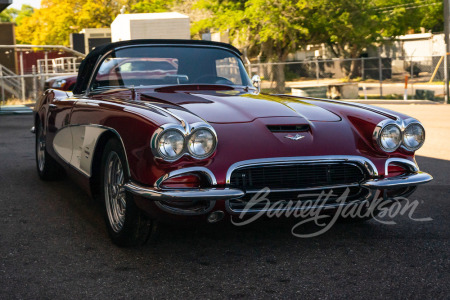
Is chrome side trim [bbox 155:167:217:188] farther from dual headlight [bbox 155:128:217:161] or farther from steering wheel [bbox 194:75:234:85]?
steering wheel [bbox 194:75:234:85]

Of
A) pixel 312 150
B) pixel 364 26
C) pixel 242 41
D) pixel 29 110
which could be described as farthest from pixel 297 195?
pixel 364 26

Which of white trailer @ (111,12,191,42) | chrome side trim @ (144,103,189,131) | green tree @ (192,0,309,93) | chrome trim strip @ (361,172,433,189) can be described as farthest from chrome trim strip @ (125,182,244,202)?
green tree @ (192,0,309,93)

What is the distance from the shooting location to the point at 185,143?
413 centimetres

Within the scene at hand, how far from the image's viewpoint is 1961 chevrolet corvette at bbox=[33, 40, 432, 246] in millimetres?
4125

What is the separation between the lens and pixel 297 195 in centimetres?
430

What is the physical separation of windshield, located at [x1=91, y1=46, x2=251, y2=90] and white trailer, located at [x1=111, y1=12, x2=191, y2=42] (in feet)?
67.2

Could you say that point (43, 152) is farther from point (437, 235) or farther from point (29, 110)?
point (29, 110)

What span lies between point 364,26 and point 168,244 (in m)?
34.4

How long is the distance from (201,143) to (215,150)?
0.10 m

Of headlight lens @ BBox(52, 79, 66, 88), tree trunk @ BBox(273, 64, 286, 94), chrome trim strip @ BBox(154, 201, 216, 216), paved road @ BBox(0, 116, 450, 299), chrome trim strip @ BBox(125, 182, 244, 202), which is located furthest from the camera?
tree trunk @ BBox(273, 64, 286, 94)

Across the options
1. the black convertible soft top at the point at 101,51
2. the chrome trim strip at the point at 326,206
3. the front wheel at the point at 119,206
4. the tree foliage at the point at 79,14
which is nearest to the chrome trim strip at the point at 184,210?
the chrome trim strip at the point at 326,206

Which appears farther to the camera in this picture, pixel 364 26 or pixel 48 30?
pixel 48 30

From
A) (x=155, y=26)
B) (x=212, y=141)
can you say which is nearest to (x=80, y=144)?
(x=212, y=141)

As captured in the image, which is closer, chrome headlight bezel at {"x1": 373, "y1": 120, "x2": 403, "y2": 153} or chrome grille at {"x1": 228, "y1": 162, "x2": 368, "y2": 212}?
chrome grille at {"x1": 228, "y1": 162, "x2": 368, "y2": 212}
